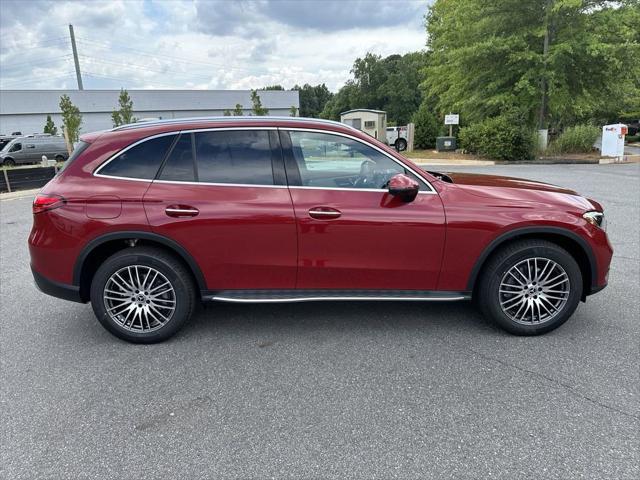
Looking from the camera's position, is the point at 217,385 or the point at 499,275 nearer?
the point at 217,385

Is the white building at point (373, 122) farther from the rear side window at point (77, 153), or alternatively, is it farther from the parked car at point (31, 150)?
the rear side window at point (77, 153)

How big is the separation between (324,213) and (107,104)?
65883mm

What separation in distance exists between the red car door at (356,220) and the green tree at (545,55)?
759 inches

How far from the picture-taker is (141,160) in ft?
11.5

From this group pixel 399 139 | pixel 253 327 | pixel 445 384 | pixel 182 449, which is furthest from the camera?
pixel 399 139

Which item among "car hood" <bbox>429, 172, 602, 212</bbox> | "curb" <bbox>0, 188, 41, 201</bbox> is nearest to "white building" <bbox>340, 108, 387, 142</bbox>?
"curb" <bbox>0, 188, 41, 201</bbox>

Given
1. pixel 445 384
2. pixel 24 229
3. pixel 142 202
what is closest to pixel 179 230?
pixel 142 202

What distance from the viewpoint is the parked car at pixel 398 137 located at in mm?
30672

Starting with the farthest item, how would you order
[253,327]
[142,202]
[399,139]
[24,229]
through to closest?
[399,139], [24,229], [253,327], [142,202]

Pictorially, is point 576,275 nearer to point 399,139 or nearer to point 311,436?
point 311,436

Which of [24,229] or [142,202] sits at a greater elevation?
[142,202]

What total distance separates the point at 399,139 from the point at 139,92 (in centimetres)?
4592

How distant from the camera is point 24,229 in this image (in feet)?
27.3

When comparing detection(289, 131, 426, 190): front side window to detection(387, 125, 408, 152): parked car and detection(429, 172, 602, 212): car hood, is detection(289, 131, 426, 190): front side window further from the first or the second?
detection(387, 125, 408, 152): parked car
